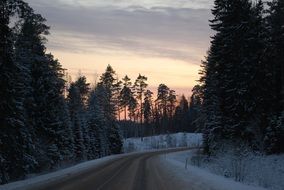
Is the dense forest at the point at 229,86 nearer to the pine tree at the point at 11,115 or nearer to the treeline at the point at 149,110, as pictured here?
the pine tree at the point at 11,115

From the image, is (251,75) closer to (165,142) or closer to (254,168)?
(254,168)

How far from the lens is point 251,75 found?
1470 inches

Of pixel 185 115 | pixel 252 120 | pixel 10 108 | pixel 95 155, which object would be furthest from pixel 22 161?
pixel 185 115

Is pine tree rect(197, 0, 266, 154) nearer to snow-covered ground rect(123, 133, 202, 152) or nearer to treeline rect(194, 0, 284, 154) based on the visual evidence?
treeline rect(194, 0, 284, 154)

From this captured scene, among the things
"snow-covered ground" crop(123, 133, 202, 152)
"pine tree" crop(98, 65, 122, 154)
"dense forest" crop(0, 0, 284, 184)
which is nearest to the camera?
"dense forest" crop(0, 0, 284, 184)

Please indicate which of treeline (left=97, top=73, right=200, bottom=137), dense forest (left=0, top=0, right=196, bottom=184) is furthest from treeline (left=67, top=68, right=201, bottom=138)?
dense forest (left=0, top=0, right=196, bottom=184)

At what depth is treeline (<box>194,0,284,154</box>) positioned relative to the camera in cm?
3725

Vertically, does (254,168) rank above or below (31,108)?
below

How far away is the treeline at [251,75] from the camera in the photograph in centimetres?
3725

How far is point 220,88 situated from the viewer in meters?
40.9

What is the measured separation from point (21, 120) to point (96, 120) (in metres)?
47.6

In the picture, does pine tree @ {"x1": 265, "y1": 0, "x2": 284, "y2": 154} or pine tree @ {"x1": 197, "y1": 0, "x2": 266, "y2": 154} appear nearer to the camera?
pine tree @ {"x1": 265, "y1": 0, "x2": 284, "y2": 154}

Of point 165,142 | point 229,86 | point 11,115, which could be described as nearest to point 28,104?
point 11,115

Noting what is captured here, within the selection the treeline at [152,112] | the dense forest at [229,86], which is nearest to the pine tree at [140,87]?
the treeline at [152,112]
